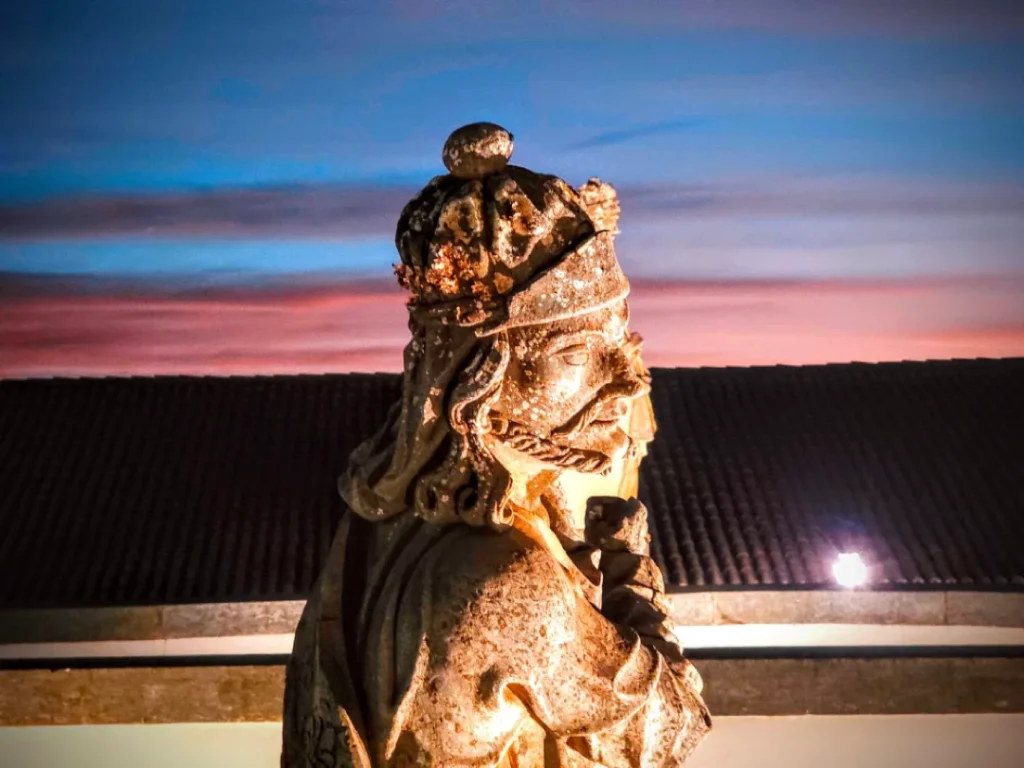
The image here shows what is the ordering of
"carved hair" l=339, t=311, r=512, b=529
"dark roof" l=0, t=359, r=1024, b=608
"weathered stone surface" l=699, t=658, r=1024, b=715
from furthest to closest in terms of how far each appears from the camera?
"dark roof" l=0, t=359, r=1024, b=608
"weathered stone surface" l=699, t=658, r=1024, b=715
"carved hair" l=339, t=311, r=512, b=529

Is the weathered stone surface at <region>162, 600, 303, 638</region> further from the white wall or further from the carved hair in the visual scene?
the carved hair

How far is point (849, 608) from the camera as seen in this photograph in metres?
13.4

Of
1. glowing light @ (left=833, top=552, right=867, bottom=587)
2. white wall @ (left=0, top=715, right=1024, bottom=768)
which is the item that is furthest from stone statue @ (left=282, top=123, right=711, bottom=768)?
glowing light @ (left=833, top=552, right=867, bottom=587)

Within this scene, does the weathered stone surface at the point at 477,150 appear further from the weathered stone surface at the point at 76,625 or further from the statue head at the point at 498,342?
the weathered stone surface at the point at 76,625

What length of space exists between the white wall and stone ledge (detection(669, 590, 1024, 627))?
1463mm

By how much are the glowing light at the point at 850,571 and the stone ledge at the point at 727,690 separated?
106 centimetres

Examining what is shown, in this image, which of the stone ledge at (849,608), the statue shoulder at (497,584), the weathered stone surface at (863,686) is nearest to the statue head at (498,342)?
the statue shoulder at (497,584)

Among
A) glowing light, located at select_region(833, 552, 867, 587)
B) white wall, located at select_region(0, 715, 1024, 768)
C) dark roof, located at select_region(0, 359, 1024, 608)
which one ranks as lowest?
white wall, located at select_region(0, 715, 1024, 768)

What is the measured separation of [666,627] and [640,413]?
0.73 m

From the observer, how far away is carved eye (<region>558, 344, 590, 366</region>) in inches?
125

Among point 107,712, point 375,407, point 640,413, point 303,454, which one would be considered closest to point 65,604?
point 107,712

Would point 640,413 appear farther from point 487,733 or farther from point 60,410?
point 60,410

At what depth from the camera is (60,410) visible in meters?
17.0

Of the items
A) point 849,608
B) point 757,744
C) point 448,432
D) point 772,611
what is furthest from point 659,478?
point 448,432
